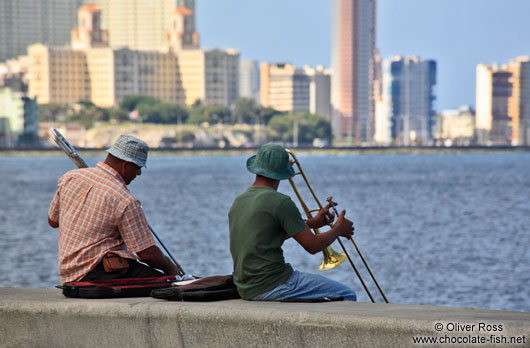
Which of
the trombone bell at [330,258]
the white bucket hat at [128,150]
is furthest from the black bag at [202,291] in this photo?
the trombone bell at [330,258]

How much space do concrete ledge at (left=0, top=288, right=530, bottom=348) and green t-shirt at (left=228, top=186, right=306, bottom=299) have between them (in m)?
0.19

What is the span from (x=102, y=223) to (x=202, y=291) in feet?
2.52

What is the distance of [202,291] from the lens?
208 inches

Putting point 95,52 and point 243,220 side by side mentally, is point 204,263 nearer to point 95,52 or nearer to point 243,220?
point 243,220

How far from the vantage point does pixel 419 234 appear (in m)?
33.2

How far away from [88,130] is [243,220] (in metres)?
161

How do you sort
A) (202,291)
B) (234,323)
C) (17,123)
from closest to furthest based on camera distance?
1. (234,323)
2. (202,291)
3. (17,123)

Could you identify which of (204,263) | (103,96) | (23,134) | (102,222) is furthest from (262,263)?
(103,96)

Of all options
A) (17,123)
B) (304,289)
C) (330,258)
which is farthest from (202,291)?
(17,123)

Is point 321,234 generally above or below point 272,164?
below

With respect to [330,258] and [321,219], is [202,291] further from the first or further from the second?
[330,258]

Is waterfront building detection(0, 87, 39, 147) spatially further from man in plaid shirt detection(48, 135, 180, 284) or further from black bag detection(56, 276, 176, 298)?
black bag detection(56, 276, 176, 298)

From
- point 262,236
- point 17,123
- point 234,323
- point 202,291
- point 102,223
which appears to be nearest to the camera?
point 234,323

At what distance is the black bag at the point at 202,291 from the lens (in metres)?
5.25
